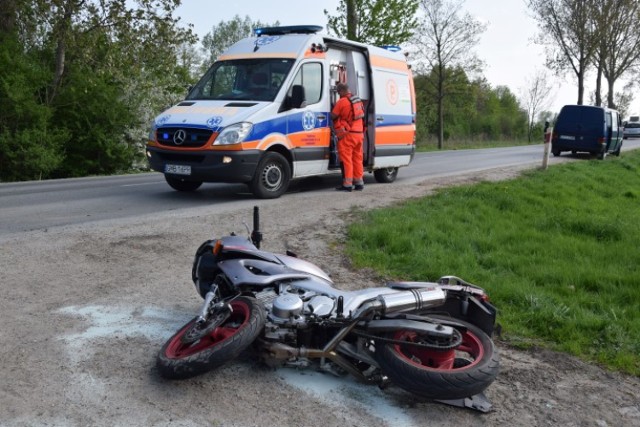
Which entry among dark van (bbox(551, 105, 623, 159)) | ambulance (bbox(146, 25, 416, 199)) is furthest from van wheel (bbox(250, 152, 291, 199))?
dark van (bbox(551, 105, 623, 159))

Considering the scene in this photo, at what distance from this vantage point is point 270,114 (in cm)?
966

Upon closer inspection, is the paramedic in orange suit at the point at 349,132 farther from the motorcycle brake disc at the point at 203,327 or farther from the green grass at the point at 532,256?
the motorcycle brake disc at the point at 203,327

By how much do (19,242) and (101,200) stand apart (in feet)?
12.2

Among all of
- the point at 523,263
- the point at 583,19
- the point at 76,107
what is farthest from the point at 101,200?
the point at 583,19

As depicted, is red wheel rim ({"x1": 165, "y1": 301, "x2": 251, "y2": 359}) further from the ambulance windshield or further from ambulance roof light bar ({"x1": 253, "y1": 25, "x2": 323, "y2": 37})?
ambulance roof light bar ({"x1": 253, "y1": 25, "x2": 323, "y2": 37})

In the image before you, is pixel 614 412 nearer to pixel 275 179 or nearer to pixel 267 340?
pixel 267 340

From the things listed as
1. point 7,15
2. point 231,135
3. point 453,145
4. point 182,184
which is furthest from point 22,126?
point 453,145

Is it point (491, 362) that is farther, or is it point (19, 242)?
point (19, 242)

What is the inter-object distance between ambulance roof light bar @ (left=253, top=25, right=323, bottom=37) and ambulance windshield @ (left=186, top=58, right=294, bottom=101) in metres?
0.99

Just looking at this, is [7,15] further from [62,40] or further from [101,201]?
[101,201]

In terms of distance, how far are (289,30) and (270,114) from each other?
2288 millimetres

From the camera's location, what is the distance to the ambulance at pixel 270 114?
30.8 ft

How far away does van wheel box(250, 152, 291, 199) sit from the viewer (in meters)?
9.74

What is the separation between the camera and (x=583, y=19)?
131ft
